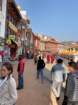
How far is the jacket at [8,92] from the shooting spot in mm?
6637

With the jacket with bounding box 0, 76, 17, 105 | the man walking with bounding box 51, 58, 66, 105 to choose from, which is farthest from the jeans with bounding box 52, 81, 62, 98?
the jacket with bounding box 0, 76, 17, 105

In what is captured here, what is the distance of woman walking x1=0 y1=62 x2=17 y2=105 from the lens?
662 centimetres

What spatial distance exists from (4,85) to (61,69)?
26.9 ft

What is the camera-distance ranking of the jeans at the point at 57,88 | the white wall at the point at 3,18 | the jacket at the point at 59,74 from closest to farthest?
1. the jacket at the point at 59,74
2. the jeans at the point at 57,88
3. the white wall at the point at 3,18

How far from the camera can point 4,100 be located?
674 cm

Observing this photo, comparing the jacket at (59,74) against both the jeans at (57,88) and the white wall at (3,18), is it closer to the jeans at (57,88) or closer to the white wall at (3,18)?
the jeans at (57,88)

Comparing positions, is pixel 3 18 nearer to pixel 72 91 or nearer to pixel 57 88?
pixel 57 88

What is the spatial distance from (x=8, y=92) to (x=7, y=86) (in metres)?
0.11

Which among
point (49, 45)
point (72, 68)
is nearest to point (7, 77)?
point (72, 68)

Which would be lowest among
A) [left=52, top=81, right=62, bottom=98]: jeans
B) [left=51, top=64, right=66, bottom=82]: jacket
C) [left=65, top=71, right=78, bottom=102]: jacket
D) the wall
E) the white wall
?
the wall

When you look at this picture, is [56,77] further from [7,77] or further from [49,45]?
[49,45]

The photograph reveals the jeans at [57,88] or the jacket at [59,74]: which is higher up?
the jacket at [59,74]

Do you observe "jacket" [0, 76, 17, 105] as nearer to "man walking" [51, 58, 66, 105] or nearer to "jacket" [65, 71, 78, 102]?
"jacket" [65, 71, 78, 102]

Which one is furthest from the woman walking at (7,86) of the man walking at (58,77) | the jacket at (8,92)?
the man walking at (58,77)
